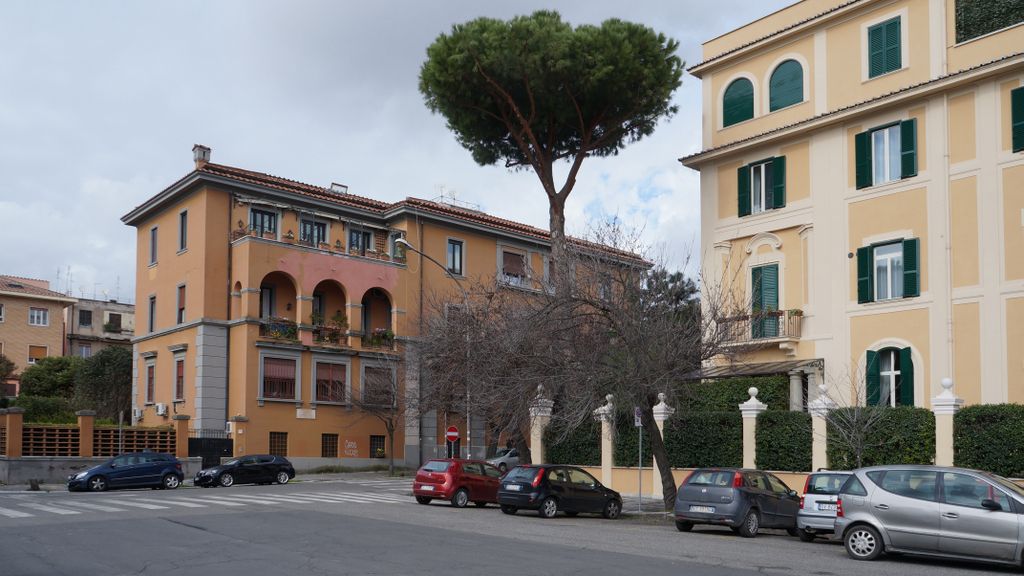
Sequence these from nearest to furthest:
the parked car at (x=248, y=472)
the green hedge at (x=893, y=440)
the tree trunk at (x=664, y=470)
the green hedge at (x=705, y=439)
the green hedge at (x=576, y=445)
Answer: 1. the green hedge at (x=893, y=440)
2. the tree trunk at (x=664, y=470)
3. the green hedge at (x=705, y=439)
4. the green hedge at (x=576, y=445)
5. the parked car at (x=248, y=472)

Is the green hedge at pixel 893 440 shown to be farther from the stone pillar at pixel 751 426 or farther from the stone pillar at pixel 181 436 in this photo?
the stone pillar at pixel 181 436

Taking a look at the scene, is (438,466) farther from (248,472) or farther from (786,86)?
(786,86)

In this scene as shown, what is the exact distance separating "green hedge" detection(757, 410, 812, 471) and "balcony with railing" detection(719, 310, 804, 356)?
2.64 metres

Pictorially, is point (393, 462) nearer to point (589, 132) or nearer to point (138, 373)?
point (138, 373)

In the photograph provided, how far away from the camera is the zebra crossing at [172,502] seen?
22.6m

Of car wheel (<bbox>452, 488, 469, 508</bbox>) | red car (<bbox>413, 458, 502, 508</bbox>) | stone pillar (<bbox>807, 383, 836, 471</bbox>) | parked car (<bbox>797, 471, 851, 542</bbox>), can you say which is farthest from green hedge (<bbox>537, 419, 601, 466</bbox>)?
parked car (<bbox>797, 471, 851, 542</bbox>)

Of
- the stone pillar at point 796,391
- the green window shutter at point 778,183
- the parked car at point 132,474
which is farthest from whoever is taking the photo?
the parked car at point 132,474

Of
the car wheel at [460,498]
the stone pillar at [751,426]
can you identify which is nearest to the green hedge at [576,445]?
the car wheel at [460,498]

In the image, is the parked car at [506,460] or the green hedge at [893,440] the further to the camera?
the parked car at [506,460]

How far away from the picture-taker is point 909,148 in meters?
27.4

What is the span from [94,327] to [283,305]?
43.4m

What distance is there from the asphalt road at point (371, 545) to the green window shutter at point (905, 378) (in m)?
7.54

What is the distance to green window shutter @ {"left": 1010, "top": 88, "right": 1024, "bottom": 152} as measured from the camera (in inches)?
996

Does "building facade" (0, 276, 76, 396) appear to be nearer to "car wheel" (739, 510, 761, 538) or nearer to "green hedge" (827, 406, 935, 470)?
"green hedge" (827, 406, 935, 470)
